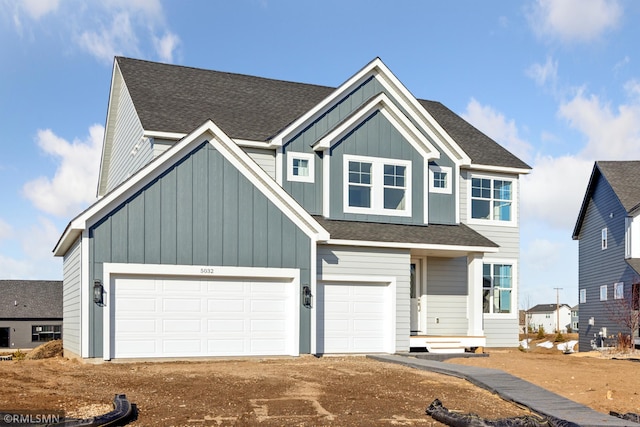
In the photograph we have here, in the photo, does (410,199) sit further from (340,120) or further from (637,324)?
(637,324)

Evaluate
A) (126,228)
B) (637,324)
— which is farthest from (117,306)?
(637,324)

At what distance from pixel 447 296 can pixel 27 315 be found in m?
40.7

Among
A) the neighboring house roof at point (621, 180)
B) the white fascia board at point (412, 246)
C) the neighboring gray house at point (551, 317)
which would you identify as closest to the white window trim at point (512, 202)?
the white fascia board at point (412, 246)

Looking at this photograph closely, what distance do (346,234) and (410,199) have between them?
3.18m

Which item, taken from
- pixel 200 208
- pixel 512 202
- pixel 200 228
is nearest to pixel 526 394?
pixel 200 228

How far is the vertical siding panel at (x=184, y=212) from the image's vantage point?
57.2 feet

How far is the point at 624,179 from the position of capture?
33.6m

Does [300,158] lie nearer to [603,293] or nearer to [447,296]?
[447,296]

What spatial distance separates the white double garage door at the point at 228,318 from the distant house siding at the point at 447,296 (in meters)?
3.07

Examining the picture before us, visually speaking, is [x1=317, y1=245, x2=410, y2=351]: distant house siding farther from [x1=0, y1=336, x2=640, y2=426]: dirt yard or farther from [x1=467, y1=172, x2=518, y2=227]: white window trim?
[x1=467, y1=172, x2=518, y2=227]: white window trim

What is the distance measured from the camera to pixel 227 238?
17.9 metres

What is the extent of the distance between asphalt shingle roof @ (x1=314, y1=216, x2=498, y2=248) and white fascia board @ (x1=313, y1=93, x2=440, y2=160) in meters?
2.21

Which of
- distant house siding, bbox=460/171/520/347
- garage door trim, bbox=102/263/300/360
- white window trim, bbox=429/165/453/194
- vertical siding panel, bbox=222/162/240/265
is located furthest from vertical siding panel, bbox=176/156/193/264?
distant house siding, bbox=460/171/520/347

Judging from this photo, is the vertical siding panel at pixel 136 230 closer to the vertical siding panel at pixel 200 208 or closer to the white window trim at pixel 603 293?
the vertical siding panel at pixel 200 208
